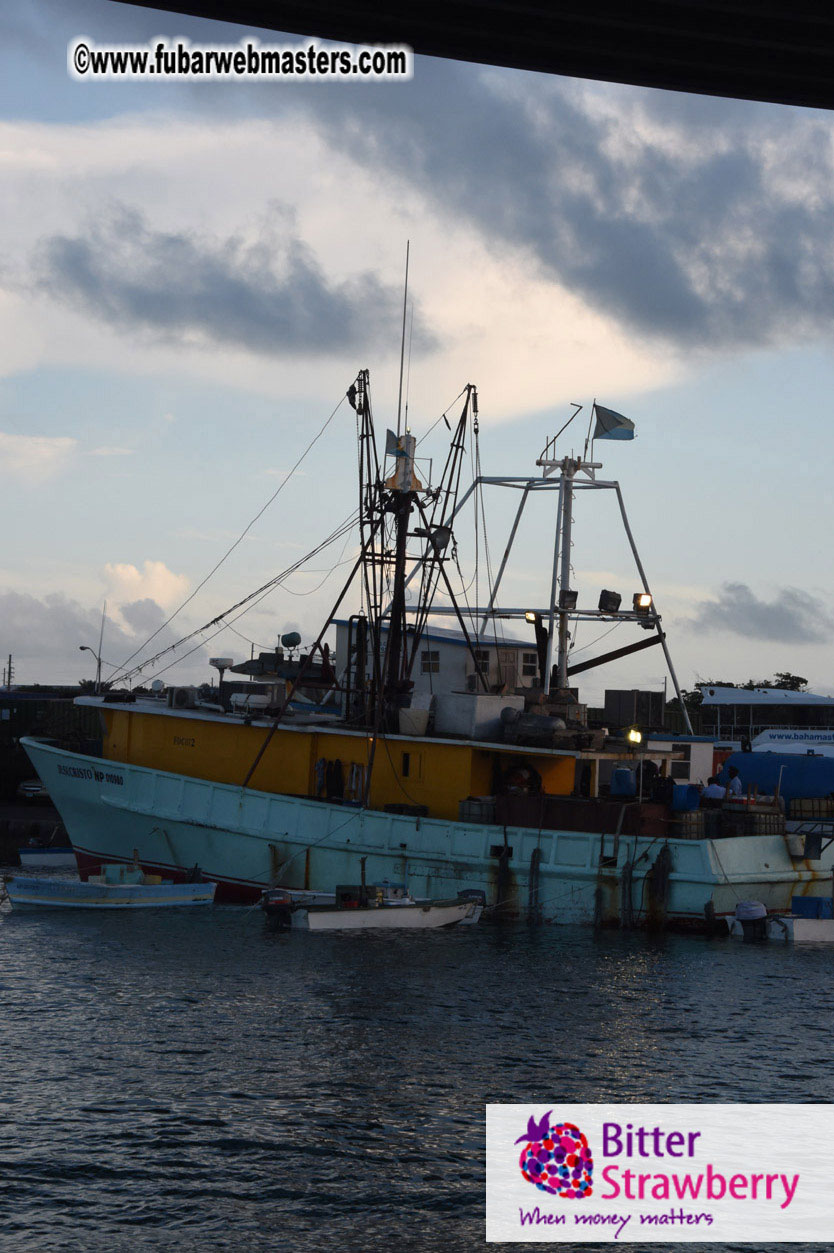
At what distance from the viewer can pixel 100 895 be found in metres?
36.3

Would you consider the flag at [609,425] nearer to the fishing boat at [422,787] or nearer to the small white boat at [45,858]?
the fishing boat at [422,787]

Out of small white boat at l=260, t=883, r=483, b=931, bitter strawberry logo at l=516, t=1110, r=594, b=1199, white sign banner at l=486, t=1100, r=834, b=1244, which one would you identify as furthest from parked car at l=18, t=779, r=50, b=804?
bitter strawberry logo at l=516, t=1110, r=594, b=1199

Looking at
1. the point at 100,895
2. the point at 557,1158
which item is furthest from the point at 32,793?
the point at 557,1158

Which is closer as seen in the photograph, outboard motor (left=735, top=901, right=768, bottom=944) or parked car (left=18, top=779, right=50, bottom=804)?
outboard motor (left=735, top=901, right=768, bottom=944)

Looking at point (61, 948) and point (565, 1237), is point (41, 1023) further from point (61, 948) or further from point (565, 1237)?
point (565, 1237)

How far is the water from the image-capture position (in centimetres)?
1564

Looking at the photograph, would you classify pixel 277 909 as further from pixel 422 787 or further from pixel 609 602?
pixel 609 602

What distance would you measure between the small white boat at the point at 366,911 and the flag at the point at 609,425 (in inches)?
701

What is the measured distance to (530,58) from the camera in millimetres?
12703

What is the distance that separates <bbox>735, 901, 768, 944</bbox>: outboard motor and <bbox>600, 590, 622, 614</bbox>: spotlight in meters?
11.3

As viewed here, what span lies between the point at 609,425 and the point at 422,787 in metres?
14.9

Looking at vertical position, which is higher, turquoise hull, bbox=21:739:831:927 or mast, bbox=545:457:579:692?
mast, bbox=545:457:579:692

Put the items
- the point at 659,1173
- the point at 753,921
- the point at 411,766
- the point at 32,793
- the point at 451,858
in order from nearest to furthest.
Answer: the point at 659,1173, the point at 753,921, the point at 451,858, the point at 411,766, the point at 32,793

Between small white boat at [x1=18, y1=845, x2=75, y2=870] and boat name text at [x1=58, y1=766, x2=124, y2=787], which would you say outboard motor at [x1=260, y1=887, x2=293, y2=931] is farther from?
small white boat at [x1=18, y1=845, x2=75, y2=870]
